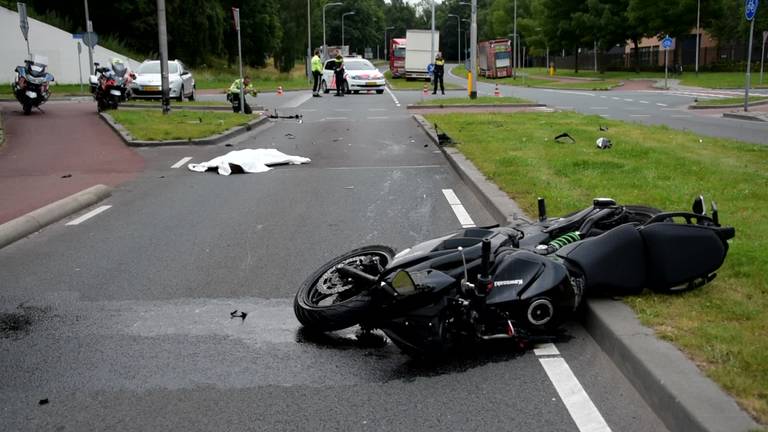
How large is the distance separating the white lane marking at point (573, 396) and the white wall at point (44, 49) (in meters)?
43.7

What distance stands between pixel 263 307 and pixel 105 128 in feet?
50.4

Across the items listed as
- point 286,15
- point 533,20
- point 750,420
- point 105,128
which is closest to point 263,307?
point 750,420

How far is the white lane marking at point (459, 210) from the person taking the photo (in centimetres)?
860

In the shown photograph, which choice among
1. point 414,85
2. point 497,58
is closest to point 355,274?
point 414,85

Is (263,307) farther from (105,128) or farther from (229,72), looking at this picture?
(229,72)

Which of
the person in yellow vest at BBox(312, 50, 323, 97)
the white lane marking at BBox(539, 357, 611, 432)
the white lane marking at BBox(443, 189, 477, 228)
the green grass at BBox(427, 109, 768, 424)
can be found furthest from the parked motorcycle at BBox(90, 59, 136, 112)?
the white lane marking at BBox(539, 357, 611, 432)

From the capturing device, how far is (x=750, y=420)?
134 inches

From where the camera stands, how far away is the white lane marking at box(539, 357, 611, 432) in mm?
3824

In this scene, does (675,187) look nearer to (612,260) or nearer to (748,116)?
(612,260)

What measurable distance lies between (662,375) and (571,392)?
0.50 meters

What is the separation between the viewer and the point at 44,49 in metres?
45.5

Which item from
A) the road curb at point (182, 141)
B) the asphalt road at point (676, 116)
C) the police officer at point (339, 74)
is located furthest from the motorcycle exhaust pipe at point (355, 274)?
the police officer at point (339, 74)

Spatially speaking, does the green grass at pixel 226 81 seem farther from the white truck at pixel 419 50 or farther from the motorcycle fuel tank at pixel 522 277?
the motorcycle fuel tank at pixel 522 277

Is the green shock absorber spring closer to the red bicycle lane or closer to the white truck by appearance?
the red bicycle lane
